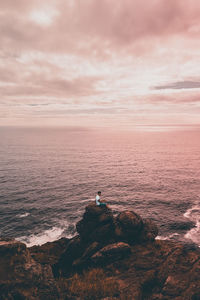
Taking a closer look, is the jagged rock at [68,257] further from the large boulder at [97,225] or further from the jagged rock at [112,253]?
the jagged rock at [112,253]

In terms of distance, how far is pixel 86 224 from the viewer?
89.4 ft

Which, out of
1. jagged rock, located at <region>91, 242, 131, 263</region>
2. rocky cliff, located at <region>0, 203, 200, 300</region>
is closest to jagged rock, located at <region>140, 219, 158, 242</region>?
rocky cliff, located at <region>0, 203, 200, 300</region>

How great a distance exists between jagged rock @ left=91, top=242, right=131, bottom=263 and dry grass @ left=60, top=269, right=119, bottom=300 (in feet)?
10.1

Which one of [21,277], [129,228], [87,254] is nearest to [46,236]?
[87,254]

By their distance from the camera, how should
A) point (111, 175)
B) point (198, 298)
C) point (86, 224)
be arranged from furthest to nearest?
1. point (111, 175)
2. point (86, 224)
3. point (198, 298)

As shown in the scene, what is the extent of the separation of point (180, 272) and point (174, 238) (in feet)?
69.1

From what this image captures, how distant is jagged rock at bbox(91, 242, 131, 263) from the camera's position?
70.5 feet

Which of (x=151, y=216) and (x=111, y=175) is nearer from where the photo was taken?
(x=151, y=216)

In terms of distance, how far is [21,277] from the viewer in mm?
13508

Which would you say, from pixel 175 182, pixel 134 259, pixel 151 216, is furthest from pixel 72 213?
pixel 175 182

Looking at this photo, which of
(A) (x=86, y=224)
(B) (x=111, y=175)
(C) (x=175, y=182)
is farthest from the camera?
(B) (x=111, y=175)

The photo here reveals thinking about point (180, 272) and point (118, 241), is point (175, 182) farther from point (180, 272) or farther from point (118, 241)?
point (180, 272)

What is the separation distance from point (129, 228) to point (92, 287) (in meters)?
10.8

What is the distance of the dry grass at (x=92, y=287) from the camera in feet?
48.4
